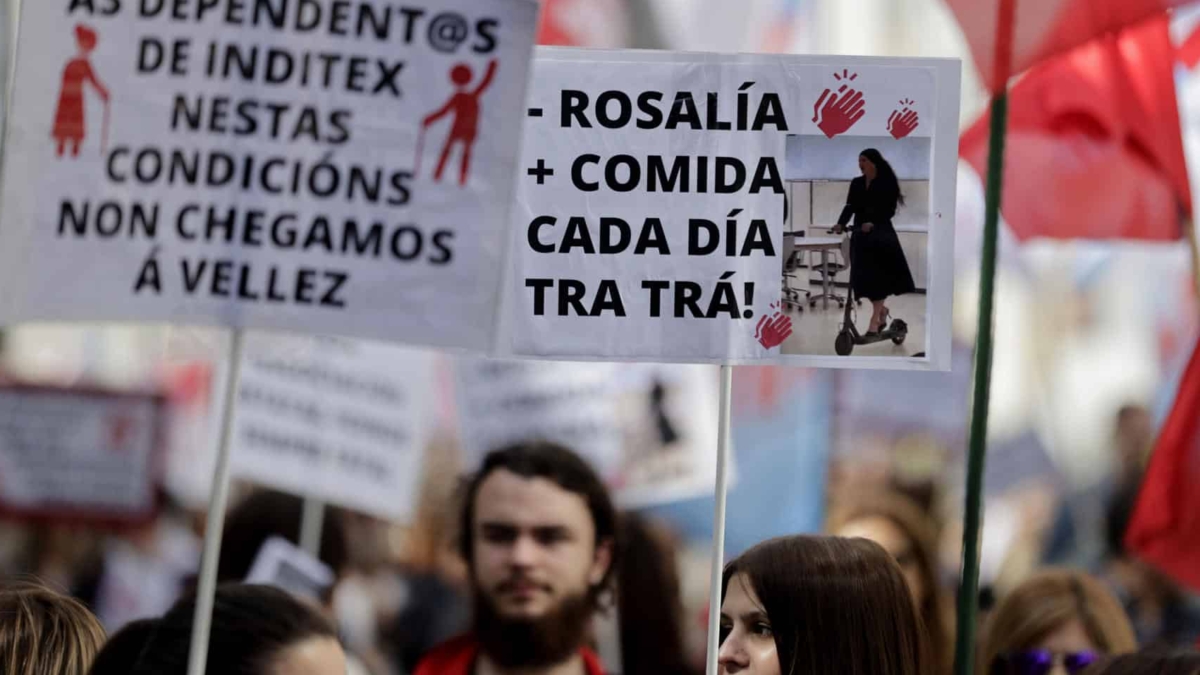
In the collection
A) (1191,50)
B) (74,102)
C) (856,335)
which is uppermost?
(1191,50)

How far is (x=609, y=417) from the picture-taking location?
7324 millimetres

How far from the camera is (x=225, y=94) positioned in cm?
284

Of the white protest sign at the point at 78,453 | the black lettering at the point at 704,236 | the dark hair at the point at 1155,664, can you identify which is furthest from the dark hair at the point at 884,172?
the white protest sign at the point at 78,453

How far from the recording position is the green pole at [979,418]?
3.39m

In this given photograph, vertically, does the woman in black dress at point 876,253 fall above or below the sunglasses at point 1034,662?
above

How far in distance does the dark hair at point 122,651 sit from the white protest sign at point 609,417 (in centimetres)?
307

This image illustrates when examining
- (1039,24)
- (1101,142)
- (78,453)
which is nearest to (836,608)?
(1039,24)

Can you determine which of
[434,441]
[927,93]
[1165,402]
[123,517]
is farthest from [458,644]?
[1165,402]

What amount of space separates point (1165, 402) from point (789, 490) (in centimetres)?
746

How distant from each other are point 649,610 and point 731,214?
9.32ft

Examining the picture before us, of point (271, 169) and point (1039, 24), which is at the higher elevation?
point (1039, 24)

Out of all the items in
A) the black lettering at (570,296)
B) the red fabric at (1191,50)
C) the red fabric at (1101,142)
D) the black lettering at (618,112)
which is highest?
the red fabric at (1191,50)

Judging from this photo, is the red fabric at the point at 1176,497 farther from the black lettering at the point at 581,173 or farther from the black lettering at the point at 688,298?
the black lettering at the point at 581,173

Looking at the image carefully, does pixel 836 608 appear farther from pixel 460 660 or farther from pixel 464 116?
pixel 460 660
